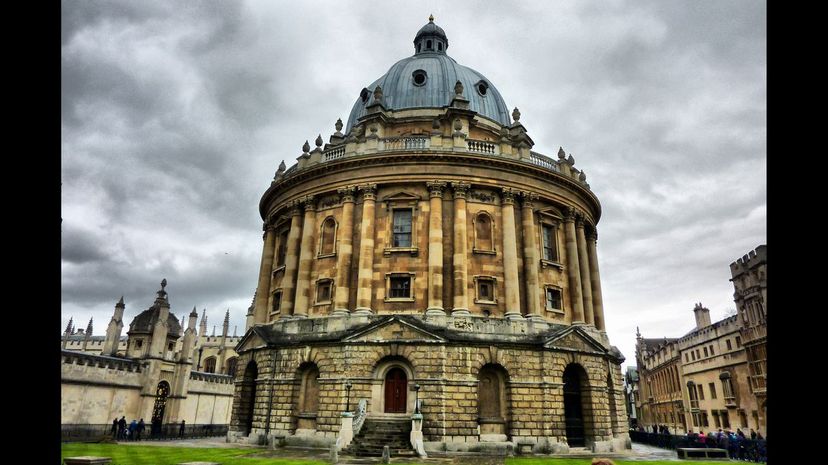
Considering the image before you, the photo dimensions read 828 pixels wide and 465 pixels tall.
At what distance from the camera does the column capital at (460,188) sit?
33.1 meters

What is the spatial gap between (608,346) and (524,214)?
11.9 metres

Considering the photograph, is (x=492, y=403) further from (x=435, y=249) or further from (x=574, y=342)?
(x=435, y=249)

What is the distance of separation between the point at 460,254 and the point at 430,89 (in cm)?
1784

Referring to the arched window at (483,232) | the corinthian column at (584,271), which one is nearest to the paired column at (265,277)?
the arched window at (483,232)

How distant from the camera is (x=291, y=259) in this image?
3609 cm

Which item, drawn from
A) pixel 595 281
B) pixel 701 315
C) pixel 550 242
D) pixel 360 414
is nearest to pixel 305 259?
pixel 360 414

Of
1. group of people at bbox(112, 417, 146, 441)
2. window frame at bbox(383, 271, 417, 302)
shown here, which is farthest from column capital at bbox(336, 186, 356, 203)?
group of people at bbox(112, 417, 146, 441)

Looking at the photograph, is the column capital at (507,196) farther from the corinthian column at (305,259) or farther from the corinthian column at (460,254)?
the corinthian column at (305,259)

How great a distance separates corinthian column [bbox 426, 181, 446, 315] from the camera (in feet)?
100

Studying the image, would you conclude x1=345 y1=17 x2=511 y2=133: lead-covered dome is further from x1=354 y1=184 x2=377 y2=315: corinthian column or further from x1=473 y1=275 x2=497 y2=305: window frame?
x1=473 y1=275 x2=497 y2=305: window frame

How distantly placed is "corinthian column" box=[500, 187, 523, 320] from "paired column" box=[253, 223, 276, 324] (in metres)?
18.7

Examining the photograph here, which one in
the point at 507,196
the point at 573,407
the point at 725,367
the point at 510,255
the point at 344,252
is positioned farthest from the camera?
the point at 725,367
